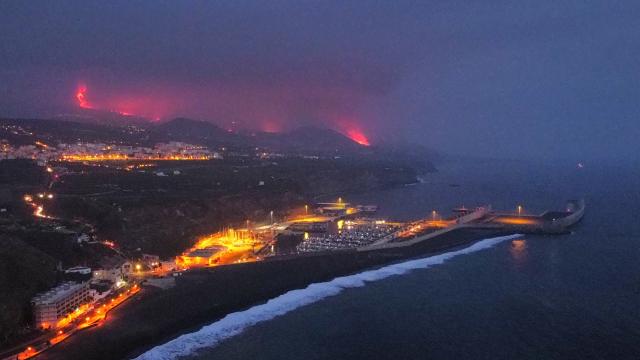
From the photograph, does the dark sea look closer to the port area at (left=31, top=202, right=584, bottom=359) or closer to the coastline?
the coastline

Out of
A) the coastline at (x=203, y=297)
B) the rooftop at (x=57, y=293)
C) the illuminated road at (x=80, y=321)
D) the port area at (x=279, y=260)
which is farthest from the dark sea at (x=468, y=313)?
the rooftop at (x=57, y=293)

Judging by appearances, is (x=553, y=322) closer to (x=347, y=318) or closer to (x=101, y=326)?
(x=347, y=318)

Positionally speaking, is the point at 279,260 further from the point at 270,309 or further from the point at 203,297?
the point at 270,309

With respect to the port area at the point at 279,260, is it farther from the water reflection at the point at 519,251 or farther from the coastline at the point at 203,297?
the water reflection at the point at 519,251

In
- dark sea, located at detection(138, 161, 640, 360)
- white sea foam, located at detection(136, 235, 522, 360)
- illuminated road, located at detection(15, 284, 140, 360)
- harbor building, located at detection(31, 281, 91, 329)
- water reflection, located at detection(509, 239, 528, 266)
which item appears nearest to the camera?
illuminated road, located at detection(15, 284, 140, 360)

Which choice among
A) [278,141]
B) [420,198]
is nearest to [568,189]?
[420,198]

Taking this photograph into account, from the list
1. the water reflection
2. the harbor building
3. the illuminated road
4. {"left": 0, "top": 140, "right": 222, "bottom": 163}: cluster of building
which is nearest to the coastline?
the illuminated road
